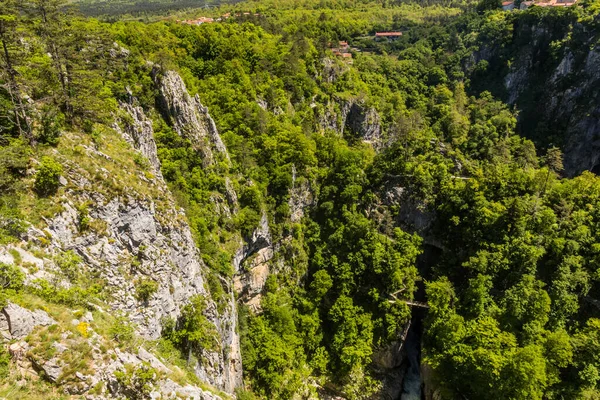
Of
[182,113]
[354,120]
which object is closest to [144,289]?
[182,113]

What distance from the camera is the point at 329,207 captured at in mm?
54812

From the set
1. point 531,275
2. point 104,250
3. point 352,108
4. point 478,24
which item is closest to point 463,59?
point 478,24

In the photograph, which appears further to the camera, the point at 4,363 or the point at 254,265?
the point at 254,265

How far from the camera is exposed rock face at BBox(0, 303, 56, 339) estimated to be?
16812 mm

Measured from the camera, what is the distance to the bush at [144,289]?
2595 centimetres

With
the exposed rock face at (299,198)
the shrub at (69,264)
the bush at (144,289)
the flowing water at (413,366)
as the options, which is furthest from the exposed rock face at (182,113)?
the flowing water at (413,366)

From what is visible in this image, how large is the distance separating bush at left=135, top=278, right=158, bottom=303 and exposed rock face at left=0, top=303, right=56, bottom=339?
790 centimetres

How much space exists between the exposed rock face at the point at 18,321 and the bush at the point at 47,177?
8.82 metres

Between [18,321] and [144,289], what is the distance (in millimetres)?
9260

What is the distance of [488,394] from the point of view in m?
38.2

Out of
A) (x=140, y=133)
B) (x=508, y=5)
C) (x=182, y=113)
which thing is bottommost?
(x=140, y=133)

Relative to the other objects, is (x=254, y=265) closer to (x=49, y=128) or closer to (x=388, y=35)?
(x=49, y=128)

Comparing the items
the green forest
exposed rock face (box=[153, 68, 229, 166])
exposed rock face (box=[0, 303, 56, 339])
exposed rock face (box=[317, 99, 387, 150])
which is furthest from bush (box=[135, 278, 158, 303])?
exposed rock face (box=[317, 99, 387, 150])

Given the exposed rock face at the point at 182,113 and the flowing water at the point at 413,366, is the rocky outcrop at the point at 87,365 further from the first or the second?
the flowing water at the point at 413,366
